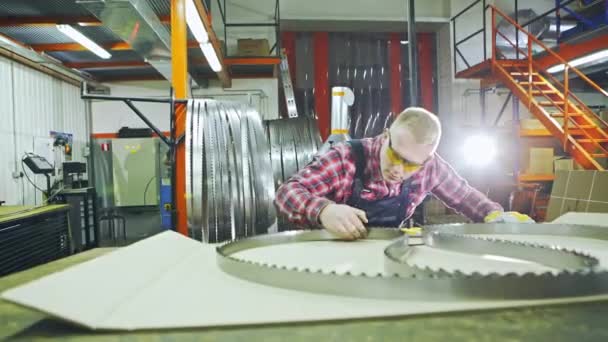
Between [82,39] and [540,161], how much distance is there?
6.94 m

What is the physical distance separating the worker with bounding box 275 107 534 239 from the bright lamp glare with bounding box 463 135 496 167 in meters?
4.10

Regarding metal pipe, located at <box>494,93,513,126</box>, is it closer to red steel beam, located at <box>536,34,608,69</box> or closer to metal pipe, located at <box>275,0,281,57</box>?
red steel beam, located at <box>536,34,608,69</box>

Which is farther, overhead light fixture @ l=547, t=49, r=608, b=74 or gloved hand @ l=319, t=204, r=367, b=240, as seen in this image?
overhead light fixture @ l=547, t=49, r=608, b=74

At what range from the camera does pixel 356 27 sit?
8.09 metres

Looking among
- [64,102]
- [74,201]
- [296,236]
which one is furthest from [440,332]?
[64,102]

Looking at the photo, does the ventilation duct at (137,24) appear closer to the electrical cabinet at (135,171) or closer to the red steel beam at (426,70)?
the electrical cabinet at (135,171)

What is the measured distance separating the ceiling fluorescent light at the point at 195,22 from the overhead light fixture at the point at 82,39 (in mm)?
1534

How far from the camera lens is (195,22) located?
4.06 metres

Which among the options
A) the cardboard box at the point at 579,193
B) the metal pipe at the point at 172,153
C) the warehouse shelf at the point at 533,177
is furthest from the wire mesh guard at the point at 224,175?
the warehouse shelf at the point at 533,177

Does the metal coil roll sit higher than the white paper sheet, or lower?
higher

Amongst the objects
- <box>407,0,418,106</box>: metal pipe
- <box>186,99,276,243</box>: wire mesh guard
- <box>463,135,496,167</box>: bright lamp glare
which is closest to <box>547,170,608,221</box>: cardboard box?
<box>407,0,418,106</box>: metal pipe

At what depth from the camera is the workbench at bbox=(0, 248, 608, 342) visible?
18.4 inches

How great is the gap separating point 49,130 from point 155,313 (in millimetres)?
6935

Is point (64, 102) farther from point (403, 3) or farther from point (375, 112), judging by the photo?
point (403, 3)
